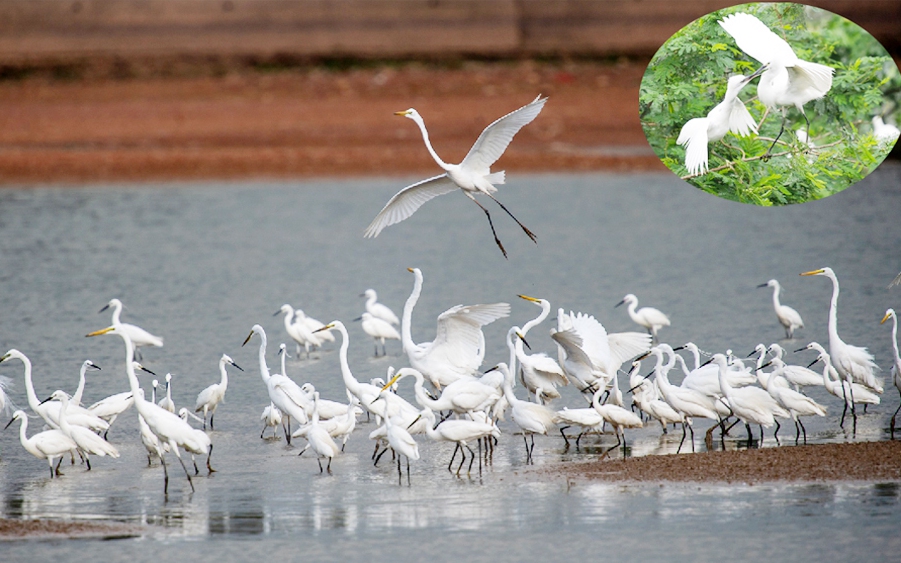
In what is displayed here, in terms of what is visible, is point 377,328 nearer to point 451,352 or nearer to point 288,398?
point 451,352

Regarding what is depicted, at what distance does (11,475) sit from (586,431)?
14.6 feet

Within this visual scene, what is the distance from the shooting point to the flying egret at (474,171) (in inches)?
393

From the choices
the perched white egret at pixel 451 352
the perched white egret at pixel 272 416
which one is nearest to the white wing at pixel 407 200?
the perched white egret at pixel 451 352

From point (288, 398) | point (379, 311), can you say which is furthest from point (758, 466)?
point (379, 311)

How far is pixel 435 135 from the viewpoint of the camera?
91.7ft

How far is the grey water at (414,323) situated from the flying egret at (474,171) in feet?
6.26

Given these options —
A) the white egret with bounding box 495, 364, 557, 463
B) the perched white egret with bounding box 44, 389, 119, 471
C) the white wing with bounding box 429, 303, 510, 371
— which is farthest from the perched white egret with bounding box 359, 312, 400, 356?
the perched white egret with bounding box 44, 389, 119, 471

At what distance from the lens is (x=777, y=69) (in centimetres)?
729

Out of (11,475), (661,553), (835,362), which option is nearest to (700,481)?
(661,553)

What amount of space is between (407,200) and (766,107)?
14.5ft

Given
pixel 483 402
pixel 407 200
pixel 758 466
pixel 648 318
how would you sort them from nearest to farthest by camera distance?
pixel 758 466 → pixel 483 402 → pixel 407 200 → pixel 648 318

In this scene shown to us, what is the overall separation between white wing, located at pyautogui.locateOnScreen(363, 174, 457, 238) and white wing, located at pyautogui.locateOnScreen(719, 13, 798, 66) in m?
4.06

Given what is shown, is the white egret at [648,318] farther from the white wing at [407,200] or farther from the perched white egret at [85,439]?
the perched white egret at [85,439]

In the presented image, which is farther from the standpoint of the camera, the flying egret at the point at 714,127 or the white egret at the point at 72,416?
the white egret at the point at 72,416
